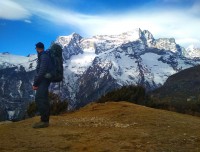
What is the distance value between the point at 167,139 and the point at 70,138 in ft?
9.03

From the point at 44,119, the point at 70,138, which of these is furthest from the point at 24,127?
the point at 70,138

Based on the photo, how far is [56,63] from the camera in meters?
14.5

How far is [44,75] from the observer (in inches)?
571

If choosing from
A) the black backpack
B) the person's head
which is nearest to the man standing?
the black backpack

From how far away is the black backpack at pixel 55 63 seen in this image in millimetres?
14391

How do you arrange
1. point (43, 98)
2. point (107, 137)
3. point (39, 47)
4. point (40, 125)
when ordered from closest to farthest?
point (107, 137) → point (40, 125) → point (43, 98) → point (39, 47)

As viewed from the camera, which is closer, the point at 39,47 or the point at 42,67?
the point at 42,67

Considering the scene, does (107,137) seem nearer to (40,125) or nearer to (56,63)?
(40,125)

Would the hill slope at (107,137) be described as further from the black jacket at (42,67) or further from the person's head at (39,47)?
the person's head at (39,47)

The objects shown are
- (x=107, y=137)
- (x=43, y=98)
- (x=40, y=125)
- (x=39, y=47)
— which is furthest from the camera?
(x=39, y=47)

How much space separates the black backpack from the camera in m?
14.4

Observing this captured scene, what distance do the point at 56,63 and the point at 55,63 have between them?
3 cm

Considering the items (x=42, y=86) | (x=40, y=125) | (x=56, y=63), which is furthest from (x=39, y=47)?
(x=40, y=125)

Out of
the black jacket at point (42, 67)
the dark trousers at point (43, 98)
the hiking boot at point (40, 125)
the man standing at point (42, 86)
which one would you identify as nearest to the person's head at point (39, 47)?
the man standing at point (42, 86)
